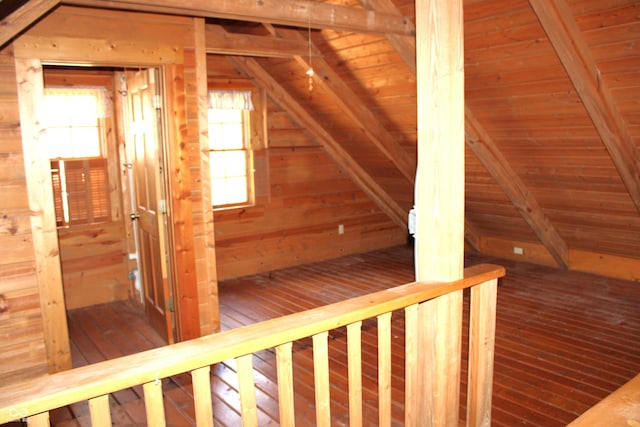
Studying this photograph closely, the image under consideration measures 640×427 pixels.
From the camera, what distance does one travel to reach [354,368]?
75.7 inches

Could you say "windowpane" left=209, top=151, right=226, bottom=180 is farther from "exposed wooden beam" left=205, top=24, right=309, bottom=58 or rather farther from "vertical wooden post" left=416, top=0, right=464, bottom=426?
"vertical wooden post" left=416, top=0, right=464, bottom=426

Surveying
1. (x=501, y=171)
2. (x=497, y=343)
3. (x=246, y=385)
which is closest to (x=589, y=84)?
(x=501, y=171)

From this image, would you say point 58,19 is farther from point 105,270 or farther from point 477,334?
point 477,334

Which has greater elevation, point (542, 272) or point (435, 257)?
point (435, 257)

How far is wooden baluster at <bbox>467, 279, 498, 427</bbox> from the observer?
7.59 feet

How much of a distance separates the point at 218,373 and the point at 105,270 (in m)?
2.15

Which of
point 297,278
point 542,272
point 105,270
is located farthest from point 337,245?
point 105,270

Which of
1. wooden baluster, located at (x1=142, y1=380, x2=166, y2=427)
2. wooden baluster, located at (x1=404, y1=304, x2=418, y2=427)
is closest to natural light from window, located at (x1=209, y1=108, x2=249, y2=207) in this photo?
wooden baluster, located at (x1=404, y1=304, x2=418, y2=427)

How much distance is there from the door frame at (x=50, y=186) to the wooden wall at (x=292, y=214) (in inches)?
77.3

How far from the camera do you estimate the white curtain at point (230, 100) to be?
5375mm

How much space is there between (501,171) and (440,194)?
3034 millimetres

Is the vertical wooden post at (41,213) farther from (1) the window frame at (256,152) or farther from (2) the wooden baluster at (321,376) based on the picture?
(1) the window frame at (256,152)

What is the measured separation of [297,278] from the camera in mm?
5785

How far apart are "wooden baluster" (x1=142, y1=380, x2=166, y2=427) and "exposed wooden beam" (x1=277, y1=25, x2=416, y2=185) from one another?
365 centimetres
